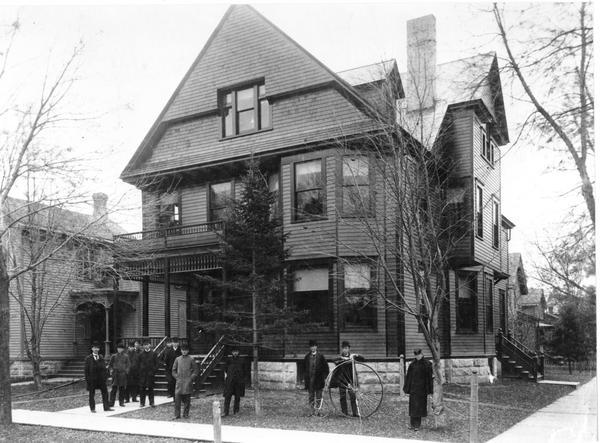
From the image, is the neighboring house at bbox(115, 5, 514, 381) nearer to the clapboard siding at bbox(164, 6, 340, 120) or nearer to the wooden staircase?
the clapboard siding at bbox(164, 6, 340, 120)

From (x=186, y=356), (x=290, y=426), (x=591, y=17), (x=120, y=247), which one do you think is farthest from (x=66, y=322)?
(x=591, y=17)

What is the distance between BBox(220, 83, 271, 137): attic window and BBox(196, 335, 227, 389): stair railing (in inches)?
293

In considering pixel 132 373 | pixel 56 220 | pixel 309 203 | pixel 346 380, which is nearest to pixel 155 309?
pixel 56 220

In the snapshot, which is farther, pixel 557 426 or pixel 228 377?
pixel 228 377

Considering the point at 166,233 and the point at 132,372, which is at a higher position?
the point at 166,233

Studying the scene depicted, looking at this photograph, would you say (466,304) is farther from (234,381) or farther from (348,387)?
(234,381)

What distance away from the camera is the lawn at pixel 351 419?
12.2m

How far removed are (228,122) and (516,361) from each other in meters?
15.5

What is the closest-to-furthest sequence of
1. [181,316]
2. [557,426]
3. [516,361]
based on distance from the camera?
[557,426] → [516,361] → [181,316]

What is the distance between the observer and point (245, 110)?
21219 mm

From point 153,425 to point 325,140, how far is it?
9836 mm

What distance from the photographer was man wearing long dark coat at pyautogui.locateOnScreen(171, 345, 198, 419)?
555 inches

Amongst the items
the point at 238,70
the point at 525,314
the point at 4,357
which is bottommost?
the point at 525,314

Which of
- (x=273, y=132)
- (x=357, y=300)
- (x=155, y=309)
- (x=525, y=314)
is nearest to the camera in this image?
(x=357, y=300)
